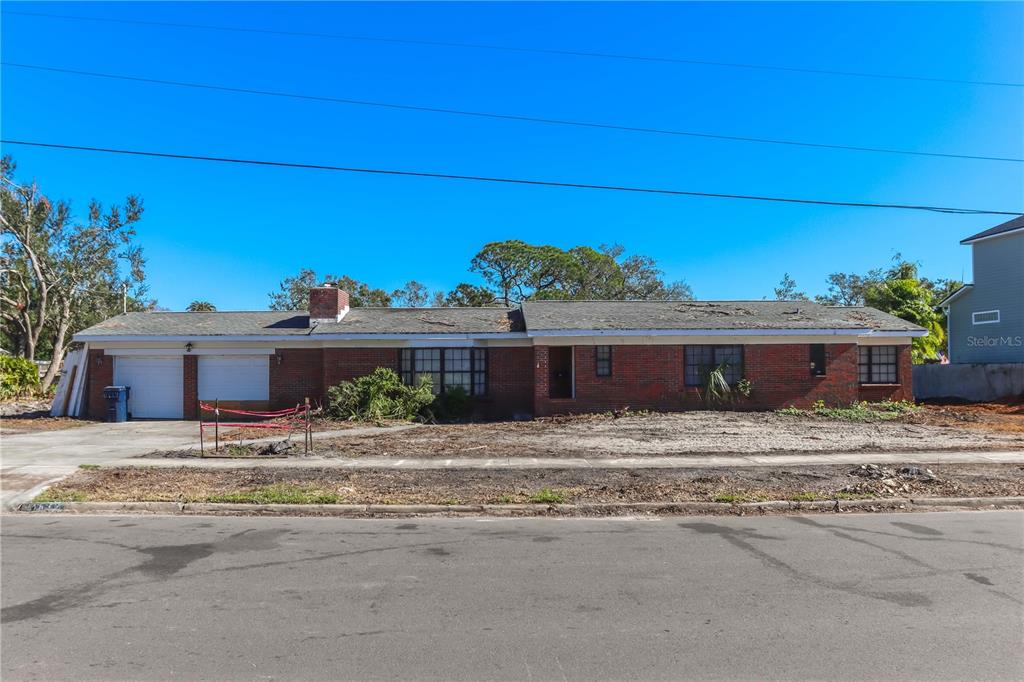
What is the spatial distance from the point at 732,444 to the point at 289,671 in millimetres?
12565

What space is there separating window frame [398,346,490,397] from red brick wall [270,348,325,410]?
294 centimetres

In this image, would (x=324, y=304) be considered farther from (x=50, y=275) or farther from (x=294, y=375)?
(x=50, y=275)

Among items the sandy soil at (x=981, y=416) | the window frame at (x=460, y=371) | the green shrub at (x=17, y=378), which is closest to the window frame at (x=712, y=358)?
the sandy soil at (x=981, y=416)

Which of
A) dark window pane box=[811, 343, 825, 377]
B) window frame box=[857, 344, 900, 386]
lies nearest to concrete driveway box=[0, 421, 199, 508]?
dark window pane box=[811, 343, 825, 377]

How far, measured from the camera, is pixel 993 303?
31.0m

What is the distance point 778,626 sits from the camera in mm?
4891

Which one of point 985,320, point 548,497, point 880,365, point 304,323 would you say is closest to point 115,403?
point 304,323

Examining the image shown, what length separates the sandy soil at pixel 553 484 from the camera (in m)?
9.82

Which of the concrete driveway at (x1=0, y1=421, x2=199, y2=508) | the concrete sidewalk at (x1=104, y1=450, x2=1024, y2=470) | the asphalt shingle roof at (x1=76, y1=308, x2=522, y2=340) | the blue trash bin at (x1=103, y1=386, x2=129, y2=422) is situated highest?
the asphalt shingle roof at (x1=76, y1=308, x2=522, y2=340)

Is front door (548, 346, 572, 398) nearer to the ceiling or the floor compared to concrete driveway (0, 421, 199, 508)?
nearer to the ceiling

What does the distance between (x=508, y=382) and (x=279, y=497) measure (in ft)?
44.1

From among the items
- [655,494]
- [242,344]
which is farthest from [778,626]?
[242,344]

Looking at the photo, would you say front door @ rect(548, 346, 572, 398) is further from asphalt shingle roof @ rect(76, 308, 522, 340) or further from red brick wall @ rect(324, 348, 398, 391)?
red brick wall @ rect(324, 348, 398, 391)

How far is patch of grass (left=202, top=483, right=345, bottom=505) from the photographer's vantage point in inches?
375
